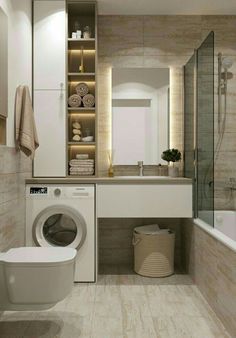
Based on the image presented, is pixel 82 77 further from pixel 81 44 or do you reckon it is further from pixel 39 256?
pixel 39 256

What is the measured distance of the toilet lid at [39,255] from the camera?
7.22ft

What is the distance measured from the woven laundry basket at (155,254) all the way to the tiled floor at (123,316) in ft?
0.77

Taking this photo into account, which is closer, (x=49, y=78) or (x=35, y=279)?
(x=35, y=279)

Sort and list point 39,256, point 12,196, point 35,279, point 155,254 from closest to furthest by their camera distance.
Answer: point 35,279 → point 39,256 → point 12,196 → point 155,254

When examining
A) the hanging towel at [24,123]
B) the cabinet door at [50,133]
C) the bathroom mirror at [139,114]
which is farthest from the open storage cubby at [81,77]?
the hanging towel at [24,123]

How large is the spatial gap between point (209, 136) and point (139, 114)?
1105 mm

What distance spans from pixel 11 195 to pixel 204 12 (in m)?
2.79

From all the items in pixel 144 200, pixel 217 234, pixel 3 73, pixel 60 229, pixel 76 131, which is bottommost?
pixel 60 229

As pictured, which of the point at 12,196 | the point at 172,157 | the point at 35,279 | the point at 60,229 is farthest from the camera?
the point at 172,157

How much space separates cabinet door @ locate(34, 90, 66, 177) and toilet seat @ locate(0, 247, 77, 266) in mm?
1211

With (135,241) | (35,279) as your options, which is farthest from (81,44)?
(35,279)

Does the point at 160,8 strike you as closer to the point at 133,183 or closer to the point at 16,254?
the point at 133,183

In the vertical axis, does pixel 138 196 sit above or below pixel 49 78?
below

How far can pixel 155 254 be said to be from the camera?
3510mm
